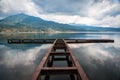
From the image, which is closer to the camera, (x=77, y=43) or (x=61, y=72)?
(x=61, y=72)

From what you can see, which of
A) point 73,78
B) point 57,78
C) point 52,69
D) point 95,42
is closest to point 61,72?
point 52,69

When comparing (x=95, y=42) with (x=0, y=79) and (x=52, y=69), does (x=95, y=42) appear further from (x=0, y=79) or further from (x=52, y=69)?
(x=52, y=69)

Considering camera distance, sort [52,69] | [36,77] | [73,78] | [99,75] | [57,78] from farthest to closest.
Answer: [99,75] < [57,78] < [73,78] < [52,69] < [36,77]

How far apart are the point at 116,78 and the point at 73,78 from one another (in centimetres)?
530

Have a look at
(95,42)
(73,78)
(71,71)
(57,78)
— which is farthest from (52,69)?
(95,42)

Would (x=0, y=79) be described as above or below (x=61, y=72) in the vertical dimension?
below

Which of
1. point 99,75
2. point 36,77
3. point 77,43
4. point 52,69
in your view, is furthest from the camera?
point 77,43

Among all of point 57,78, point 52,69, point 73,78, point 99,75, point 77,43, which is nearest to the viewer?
point 52,69

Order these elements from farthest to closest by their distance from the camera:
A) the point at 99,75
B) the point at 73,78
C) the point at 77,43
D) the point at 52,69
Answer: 1. the point at 77,43
2. the point at 99,75
3. the point at 73,78
4. the point at 52,69

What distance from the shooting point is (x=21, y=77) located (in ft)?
50.6

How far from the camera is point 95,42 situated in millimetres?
52375

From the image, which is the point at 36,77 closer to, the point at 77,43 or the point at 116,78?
the point at 116,78

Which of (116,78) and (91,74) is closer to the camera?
(116,78)

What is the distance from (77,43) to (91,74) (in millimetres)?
33599
